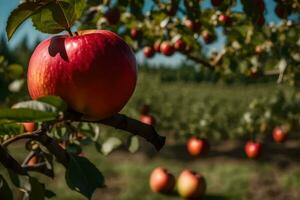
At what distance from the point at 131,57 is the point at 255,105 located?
464cm

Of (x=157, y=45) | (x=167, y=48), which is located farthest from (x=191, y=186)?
(x=167, y=48)

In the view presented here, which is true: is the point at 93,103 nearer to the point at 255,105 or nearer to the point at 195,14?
the point at 195,14

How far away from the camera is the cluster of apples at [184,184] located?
25.5 feet

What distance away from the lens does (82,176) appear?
3.68 ft

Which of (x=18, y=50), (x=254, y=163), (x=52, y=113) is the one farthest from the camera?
(x=18, y=50)

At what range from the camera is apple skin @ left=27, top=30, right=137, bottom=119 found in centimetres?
93

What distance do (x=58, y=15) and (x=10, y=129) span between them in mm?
240

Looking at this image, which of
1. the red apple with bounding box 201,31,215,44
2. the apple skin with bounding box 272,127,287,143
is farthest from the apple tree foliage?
the apple skin with bounding box 272,127,287,143

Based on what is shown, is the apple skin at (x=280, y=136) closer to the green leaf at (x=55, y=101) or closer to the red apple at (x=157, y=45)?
the red apple at (x=157, y=45)

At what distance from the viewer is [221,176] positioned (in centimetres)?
1008

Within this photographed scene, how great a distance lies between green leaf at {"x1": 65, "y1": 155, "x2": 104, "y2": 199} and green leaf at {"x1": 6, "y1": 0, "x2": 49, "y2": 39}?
0.31m

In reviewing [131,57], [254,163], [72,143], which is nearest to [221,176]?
[254,163]

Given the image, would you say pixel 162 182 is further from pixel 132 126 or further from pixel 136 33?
pixel 132 126

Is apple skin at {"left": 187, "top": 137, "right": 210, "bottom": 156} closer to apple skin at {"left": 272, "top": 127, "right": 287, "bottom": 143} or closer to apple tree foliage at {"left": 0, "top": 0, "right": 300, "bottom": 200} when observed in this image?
apple skin at {"left": 272, "top": 127, "right": 287, "bottom": 143}
